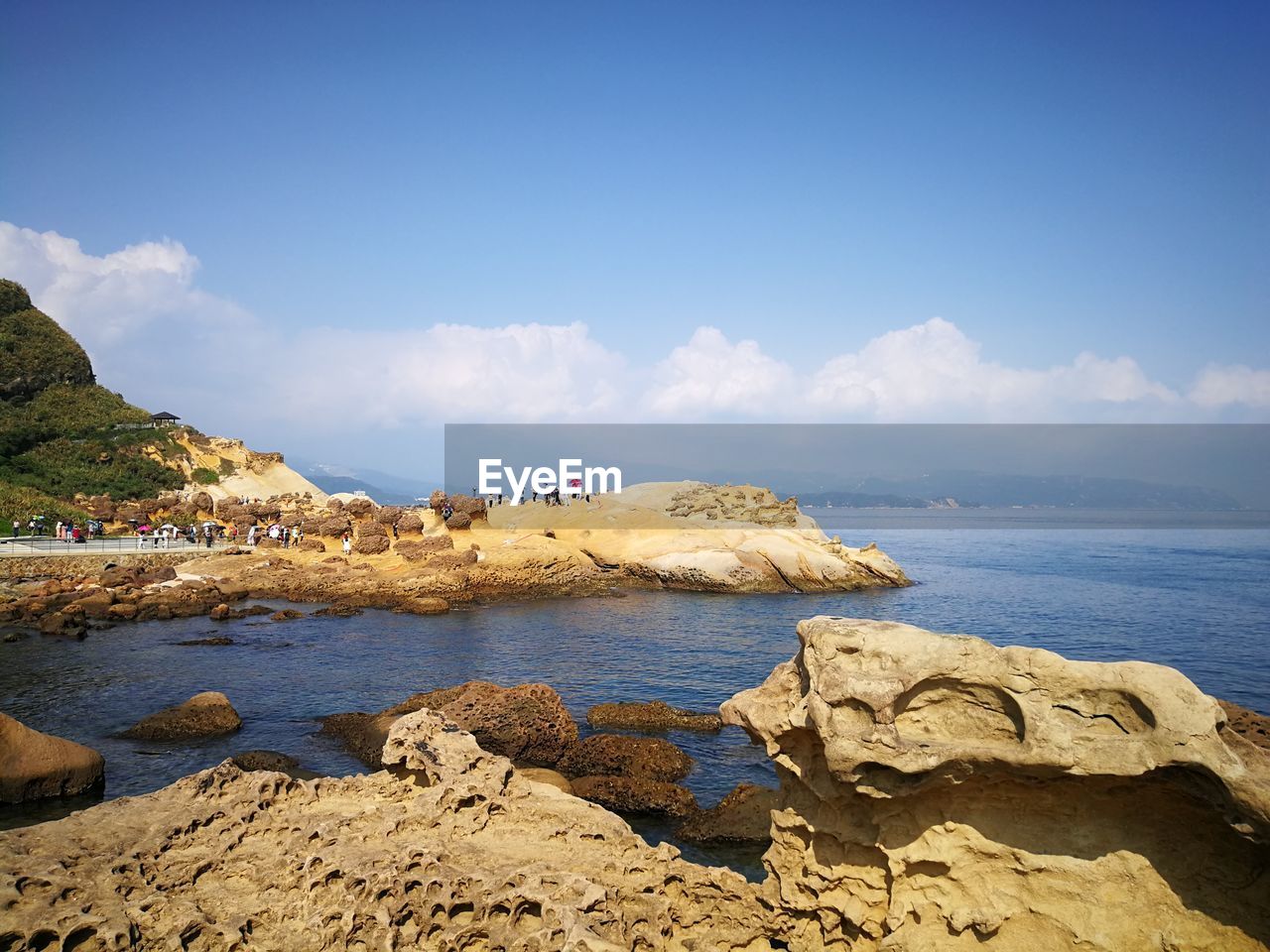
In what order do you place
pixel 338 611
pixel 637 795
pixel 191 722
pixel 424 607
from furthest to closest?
1. pixel 424 607
2. pixel 338 611
3. pixel 191 722
4. pixel 637 795

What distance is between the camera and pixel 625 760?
51.4 feet

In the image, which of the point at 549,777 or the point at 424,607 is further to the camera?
the point at 424,607

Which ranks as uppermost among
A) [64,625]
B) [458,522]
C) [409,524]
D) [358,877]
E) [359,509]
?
[358,877]

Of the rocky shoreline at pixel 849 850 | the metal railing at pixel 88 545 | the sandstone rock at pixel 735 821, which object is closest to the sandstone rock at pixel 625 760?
the sandstone rock at pixel 735 821

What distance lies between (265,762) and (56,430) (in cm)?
6261

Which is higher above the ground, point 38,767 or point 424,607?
point 38,767

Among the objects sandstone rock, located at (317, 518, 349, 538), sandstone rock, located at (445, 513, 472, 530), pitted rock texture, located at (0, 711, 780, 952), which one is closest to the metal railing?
sandstone rock, located at (317, 518, 349, 538)

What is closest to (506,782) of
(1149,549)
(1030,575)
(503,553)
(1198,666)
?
(1198,666)

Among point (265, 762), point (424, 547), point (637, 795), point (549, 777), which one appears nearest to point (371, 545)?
point (424, 547)

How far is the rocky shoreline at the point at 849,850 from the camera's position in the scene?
255 inches

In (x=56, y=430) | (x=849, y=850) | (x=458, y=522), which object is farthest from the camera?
(x=56, y=430)

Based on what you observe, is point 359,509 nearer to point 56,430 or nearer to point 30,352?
point 56,430

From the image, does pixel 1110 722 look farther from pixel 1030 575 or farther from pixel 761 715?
pixel 1030 575

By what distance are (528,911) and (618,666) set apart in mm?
17732
